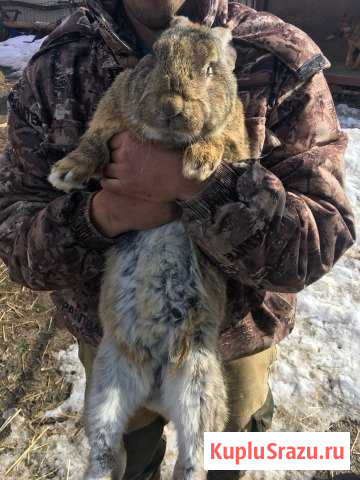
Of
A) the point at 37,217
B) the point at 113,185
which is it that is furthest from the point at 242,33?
the point at 37,217

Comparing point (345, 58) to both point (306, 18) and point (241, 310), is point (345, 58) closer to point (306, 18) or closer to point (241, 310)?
point (306, 18)

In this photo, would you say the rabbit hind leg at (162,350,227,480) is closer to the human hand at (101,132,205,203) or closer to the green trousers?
the green trousers

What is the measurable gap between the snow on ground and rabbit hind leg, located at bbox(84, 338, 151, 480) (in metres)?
11.2

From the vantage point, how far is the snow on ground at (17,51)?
12836mm

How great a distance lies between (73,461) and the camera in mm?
3094

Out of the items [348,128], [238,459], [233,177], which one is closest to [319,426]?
[238,459]

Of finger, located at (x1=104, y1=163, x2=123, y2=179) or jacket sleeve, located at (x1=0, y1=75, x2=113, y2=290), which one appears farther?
jacket sleeve, located at (x1=0, y1=75, x2=113, y2=290)

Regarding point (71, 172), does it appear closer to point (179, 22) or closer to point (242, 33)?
point (179, 22)

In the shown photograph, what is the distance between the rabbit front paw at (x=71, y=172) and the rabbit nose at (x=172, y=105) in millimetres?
517

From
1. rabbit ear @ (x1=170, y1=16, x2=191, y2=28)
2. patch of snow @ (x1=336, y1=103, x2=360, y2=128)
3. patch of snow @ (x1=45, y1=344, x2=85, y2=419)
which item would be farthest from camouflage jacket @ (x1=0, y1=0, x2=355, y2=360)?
patch of snow @ (x1=336, y1=103, x2=360, y2=128)

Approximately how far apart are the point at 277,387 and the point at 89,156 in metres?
2.29

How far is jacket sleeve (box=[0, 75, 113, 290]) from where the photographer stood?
2242mm

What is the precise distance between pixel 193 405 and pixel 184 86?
1.41m

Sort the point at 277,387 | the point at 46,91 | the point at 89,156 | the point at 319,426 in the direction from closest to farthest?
the point at 89,156 → the point at 46,91 → the point at 319,426 → the point at 277,387
